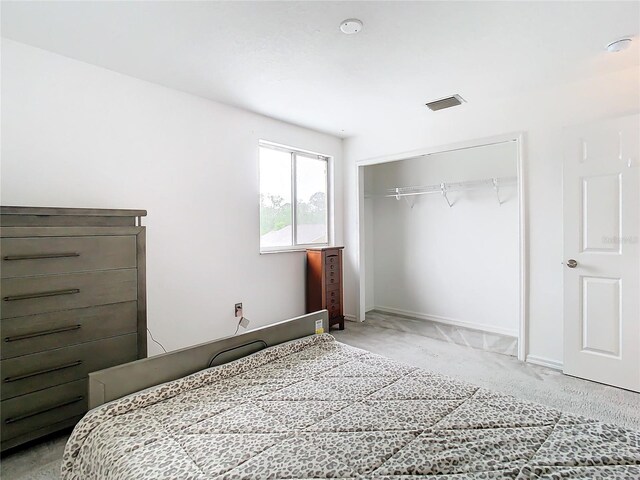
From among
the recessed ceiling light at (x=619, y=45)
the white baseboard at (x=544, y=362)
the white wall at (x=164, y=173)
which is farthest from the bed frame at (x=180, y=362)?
the recessed ceiling light at (x=619, y=45)

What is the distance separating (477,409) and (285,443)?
76cm

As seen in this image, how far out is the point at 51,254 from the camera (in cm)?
195

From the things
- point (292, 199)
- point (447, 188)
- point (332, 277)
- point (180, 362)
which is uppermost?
point (447, 188)

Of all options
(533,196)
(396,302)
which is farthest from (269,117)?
(396,302)

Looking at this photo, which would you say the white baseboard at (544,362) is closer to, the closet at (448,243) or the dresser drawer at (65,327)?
the closet at (448,243)

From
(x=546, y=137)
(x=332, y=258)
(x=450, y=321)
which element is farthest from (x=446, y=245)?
(x=546, y=137)

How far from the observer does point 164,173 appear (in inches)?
117

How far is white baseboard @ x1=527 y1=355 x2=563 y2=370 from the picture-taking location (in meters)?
3.01

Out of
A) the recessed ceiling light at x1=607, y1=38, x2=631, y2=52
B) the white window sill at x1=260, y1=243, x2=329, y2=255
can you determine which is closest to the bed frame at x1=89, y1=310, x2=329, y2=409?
the white window sill at x1=260, y1=243, x2=329, y2=255

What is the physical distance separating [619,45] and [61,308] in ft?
12.9

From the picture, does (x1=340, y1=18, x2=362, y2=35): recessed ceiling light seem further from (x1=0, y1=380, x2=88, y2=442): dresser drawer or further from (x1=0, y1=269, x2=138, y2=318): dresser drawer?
(x1=0, y1=380, x2=88, y2=442): dresser drawer

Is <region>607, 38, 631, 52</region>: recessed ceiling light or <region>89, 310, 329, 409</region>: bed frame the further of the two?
<region>607, 38, 631, 52</region>: recessed ceiling light

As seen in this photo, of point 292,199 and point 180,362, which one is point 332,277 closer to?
point 292,199

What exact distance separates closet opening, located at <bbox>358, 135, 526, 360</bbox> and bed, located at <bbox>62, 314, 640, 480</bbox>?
2.32m
